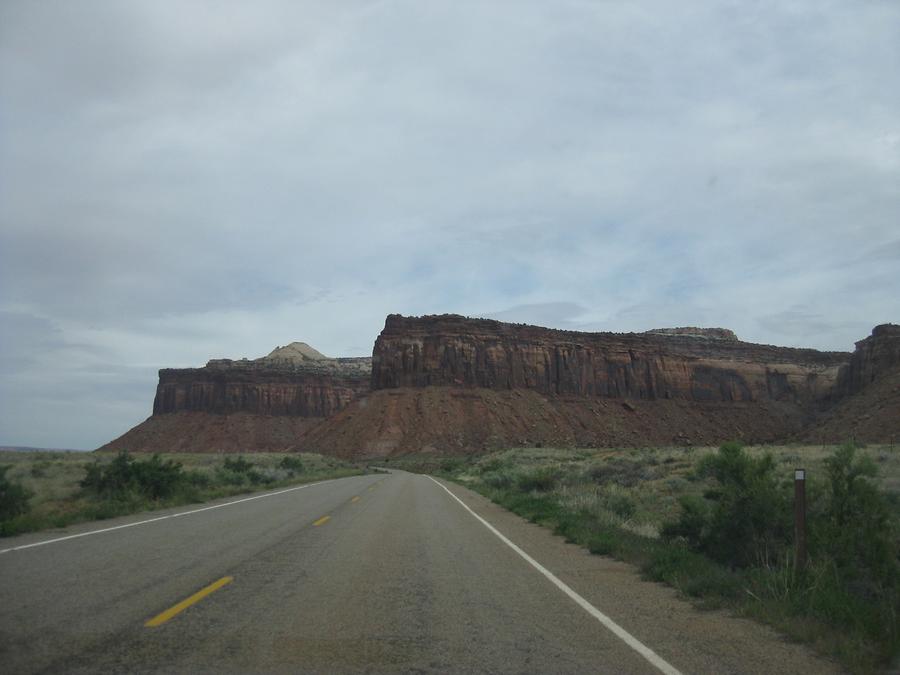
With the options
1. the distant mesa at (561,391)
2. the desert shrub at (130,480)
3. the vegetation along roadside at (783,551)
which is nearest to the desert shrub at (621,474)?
the vegetation along roadside at (783,551)

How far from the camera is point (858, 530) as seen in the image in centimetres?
883

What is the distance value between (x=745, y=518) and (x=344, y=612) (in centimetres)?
628

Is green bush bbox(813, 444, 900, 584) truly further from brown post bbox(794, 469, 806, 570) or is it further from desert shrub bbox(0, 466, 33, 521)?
desert shrub bbox(0, 466, 33, 521)

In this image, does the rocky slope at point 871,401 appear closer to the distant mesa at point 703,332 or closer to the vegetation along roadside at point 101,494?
the vegetation along roadside at point 101,494

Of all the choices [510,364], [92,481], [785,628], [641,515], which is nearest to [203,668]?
[785,628]

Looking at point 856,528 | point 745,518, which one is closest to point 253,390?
point 745,518

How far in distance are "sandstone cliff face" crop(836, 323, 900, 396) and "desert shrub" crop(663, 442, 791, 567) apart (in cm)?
8066

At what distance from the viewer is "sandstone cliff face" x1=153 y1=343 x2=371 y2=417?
144 meters

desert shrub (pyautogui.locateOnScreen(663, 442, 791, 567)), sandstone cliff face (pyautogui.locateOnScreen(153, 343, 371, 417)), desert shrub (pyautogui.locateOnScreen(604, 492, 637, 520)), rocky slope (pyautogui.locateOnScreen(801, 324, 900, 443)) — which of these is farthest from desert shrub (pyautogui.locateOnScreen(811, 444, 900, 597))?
sandstone cliff face (pyautogui.locateOnScreen(153, 343, 371, 417))

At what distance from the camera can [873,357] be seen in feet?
293

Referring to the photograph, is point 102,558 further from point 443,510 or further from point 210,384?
point 210,384

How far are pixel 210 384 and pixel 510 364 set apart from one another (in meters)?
65.2

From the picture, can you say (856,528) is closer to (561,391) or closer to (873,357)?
(873,357)

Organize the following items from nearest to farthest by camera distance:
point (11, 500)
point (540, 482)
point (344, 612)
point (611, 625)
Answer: point (611, 625)
point (344, 612)
point (11, 500)
point (540, 482)
